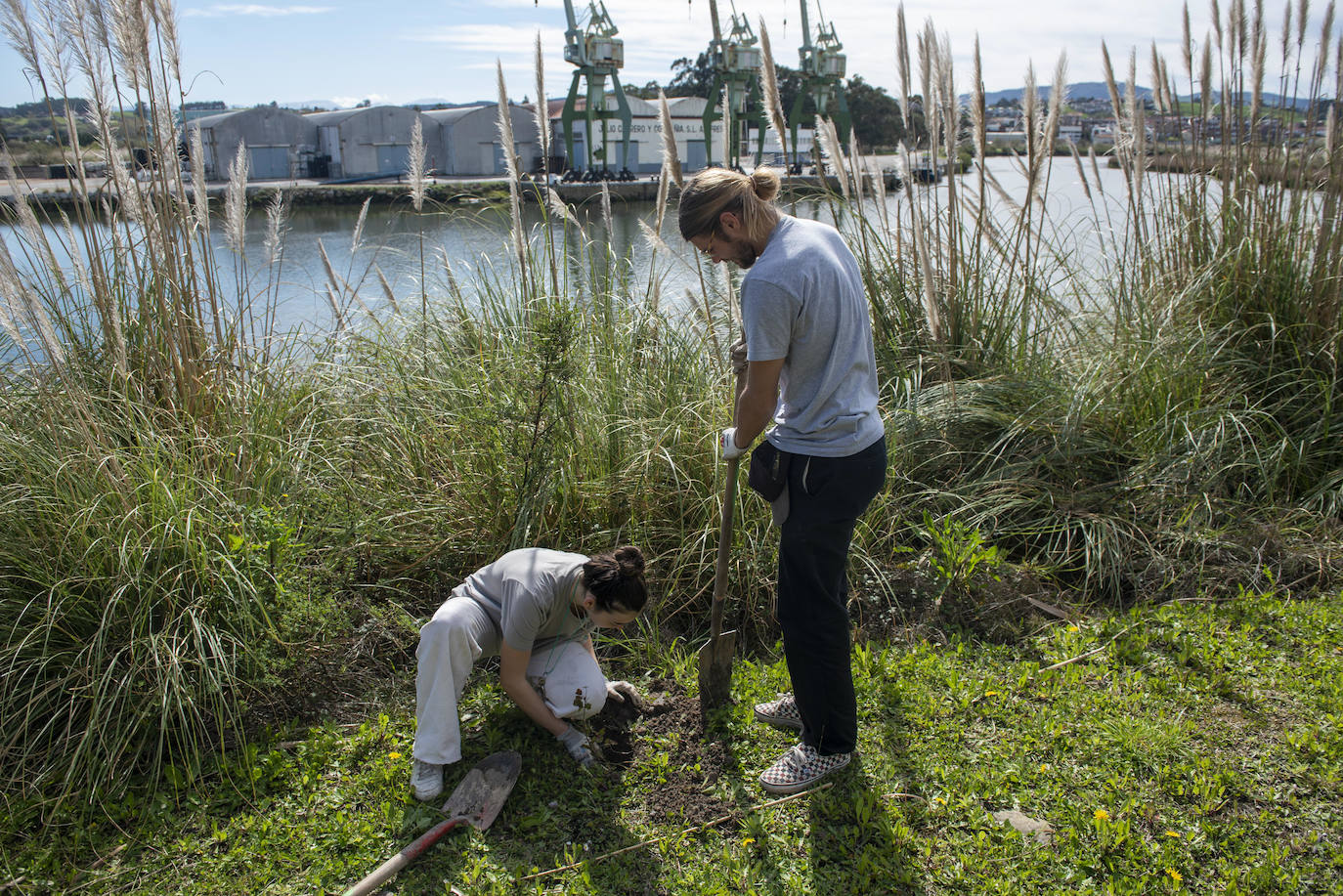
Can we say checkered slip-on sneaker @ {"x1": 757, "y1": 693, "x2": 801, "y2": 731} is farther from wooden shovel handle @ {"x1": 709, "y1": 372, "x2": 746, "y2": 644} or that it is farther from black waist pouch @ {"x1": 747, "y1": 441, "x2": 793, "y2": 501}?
black waist pouch @ {"x1": 747, "y1": 441, "x2": 793, "y2": 501}

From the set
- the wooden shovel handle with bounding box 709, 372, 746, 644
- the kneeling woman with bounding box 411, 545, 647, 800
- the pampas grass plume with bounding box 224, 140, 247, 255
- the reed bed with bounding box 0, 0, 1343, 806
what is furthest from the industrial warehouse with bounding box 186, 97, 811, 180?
the kneeling woman with bounding box 411, 545, 647, 800

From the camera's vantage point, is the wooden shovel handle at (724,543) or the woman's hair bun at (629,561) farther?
the wooden shovel handle at (724,543)

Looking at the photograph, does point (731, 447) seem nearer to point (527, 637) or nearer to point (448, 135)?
point (527, 637)

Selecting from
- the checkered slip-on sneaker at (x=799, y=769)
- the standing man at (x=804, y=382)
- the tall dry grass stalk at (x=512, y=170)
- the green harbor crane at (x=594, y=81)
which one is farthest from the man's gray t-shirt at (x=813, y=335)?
the green harbor crane at (x=594, y=81)

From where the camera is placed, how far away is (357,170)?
118 feet

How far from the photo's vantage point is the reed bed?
3.05 m

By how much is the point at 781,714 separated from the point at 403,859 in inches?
55.5

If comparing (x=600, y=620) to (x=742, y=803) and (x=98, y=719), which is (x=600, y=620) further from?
(x=98, y=719)

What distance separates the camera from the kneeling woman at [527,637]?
2.92m

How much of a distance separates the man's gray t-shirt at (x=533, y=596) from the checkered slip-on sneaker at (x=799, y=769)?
0.81m

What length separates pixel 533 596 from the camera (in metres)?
2.95

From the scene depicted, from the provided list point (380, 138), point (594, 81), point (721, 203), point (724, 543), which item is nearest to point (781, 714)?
point (724, 543)

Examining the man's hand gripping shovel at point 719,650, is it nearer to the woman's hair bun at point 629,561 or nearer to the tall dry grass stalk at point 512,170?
the woman's hair bun at point 629,561

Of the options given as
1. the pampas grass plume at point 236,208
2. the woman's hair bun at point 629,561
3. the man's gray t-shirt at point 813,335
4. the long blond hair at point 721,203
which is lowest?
the woman's hair bun at point 629,561
